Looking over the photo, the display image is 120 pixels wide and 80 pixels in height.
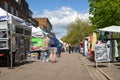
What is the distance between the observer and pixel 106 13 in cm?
5294

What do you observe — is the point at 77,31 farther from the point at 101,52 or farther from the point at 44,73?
the point at 44,73

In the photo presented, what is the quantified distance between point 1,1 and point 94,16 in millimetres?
16035

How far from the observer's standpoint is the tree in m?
52.2

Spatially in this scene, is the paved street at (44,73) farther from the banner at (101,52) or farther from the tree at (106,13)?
the tree at (106,13)

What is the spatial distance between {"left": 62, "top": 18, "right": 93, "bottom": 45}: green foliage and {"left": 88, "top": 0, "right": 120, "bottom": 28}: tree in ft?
179

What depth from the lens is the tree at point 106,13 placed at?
5225 cm

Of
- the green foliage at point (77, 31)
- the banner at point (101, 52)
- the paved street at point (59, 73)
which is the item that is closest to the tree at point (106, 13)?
the banner at point (101, 52)

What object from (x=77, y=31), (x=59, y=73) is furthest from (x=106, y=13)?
(x=77, y=31)

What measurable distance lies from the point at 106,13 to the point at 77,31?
196ft

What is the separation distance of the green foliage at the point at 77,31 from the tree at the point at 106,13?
54460 millimetres

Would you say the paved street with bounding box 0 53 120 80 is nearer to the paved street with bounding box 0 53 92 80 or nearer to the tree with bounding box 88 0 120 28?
the paved street with bounding box 0 53 92 80

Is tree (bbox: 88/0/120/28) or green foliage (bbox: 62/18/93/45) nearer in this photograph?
tree (bbox: 88/0/120/28)

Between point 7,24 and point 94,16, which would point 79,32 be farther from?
point 7,24

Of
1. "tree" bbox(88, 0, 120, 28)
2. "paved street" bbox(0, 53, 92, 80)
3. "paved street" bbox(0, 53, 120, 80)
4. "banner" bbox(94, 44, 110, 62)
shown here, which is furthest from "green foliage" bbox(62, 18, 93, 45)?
"paved street" bbox(0, 53, 92, 80)
